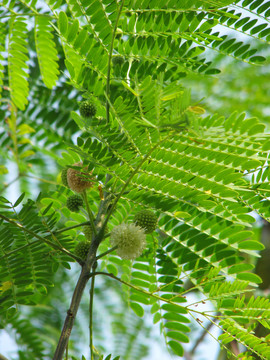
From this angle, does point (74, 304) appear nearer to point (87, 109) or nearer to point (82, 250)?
point (82, 250)

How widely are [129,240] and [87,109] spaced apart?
0.50 m

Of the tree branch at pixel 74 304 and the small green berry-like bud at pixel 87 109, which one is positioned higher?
the small green berry-like bud at pixel 87 109

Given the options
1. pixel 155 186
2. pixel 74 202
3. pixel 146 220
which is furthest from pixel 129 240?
pixel 74 202

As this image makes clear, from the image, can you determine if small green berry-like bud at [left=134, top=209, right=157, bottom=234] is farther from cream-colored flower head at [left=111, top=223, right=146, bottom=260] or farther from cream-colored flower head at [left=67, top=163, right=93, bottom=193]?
cream-colored flower head at [left=67, top=163, right=93, bottom=193]

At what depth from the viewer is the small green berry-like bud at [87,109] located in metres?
1.56

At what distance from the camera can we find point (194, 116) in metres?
1.12

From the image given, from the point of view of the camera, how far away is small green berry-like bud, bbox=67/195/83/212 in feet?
5.96

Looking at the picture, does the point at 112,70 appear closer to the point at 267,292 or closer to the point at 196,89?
the point at 267,292

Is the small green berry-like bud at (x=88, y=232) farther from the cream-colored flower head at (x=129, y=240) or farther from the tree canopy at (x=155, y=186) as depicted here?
the cream-colored flower head at (x=129, y=240)

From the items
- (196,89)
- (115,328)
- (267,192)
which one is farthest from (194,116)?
(196,89)

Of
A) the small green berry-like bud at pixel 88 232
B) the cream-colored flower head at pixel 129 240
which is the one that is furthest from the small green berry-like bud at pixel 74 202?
the cream-colored flower head at pixel 129 240

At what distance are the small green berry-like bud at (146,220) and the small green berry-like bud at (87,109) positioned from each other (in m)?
0.41

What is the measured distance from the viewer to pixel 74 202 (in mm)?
1819

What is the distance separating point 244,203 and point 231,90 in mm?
3103
